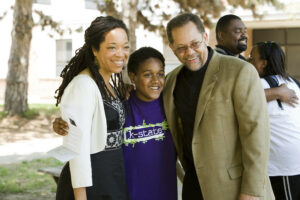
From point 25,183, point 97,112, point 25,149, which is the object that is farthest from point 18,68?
point 97,112

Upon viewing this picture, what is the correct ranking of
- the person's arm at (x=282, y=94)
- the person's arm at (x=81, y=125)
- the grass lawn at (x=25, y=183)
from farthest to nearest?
the grass lawn at (x=25, y=183) → the person's arm at (x=282, y=94) → the person's arm at (x=81, y=125)

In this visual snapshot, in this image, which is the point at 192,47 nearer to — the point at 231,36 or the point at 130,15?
the point at 231,36

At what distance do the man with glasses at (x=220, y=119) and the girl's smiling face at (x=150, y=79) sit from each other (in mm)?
174

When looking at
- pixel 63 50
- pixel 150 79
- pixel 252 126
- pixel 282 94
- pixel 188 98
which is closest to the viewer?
pixel 252 126

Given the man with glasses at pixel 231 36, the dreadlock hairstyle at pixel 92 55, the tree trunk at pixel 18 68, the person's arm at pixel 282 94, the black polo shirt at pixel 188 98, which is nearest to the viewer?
the dreadlock hairstyle at pixel 92 55

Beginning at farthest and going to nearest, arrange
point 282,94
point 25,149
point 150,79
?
point 25,149 < point 282,94 < point 150,79

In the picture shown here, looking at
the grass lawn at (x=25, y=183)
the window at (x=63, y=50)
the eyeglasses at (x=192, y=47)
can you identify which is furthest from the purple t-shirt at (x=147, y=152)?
the window at (x=63, y=50)

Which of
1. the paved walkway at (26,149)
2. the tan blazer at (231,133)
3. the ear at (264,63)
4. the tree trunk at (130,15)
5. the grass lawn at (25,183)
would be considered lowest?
the grass lawn at (25,183)

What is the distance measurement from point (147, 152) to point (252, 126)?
0.75 m

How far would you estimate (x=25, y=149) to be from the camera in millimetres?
9969

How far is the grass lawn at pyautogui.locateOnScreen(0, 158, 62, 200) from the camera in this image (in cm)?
624

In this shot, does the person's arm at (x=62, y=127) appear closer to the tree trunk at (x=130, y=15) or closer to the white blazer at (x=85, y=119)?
the white blazer at (x=85, y=119)

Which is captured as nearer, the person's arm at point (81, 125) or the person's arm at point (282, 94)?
the person's arm at point (81, 125)

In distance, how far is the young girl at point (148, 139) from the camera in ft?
9.44
